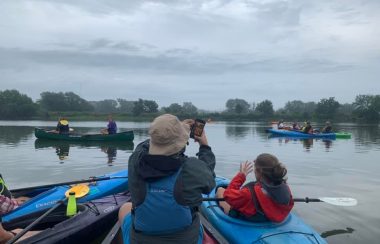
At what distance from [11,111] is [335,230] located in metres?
75.2

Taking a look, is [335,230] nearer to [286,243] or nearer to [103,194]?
[286,243]

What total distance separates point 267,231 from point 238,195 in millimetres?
572

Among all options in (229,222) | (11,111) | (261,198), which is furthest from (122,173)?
(11,111)

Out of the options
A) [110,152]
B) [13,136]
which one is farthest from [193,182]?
[13,136]

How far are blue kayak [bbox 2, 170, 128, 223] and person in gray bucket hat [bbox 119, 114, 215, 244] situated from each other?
119 inches

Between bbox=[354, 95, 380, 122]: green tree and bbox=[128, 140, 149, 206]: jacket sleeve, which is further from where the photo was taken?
bbox=[354, 95, 380, 122]: green tree

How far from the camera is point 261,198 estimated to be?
4.43 metres

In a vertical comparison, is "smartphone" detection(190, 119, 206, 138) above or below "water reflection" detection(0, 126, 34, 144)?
Answer: above

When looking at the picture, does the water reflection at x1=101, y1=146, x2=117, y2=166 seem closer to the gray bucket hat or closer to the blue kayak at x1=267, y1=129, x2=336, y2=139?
the gray bucket hat

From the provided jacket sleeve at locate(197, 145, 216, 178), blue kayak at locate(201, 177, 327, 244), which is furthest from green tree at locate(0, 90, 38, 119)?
jacket sleeve at locate(197, 145, 216, 178)

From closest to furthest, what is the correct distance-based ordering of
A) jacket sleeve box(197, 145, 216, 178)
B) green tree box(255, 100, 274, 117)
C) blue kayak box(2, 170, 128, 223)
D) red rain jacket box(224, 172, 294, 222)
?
1. jacket sleeve box(197, 145, 216, 178)
2. red rain jacket box(224, 172, 294, 222)
3. blue kayak box(2, 170, 128, 223)
4. green tree box(255, 100, 274, 117)

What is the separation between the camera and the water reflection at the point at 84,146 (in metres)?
16.5

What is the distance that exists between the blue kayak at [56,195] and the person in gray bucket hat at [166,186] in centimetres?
302

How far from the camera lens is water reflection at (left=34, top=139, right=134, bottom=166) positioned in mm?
16531
